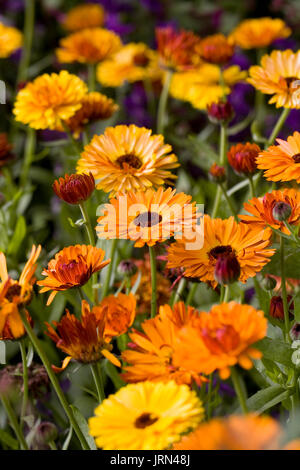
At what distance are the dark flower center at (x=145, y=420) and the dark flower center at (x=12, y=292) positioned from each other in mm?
162

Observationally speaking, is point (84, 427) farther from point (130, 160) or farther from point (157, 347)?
point (130, 160)

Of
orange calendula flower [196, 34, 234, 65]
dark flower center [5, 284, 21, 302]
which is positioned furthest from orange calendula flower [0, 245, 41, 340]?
orange calendula flower [196, 34, 234, 65]

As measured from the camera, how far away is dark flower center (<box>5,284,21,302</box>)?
0.55 meters

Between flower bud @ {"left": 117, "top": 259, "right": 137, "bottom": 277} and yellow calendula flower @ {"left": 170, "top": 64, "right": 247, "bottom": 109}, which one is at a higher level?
yellow calendula flower @ {"left": 170, "top": 64, "right": 247, "bottom": 109}

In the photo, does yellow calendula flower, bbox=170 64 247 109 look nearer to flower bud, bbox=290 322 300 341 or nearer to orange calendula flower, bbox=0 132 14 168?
orange calendula flower, bbox=0 132 14 168

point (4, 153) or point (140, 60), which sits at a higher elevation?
point (140, 60)

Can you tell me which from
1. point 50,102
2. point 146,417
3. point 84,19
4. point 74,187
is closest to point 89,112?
point 50,102

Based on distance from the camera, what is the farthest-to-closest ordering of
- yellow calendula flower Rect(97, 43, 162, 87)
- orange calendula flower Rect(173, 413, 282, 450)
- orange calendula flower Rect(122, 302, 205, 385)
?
yellow calendula flower Rect(97, 43, 162, 87) < orange calendula flower Rect(122, 302, 205, 385) < orange calendula flower Rect(173, 413, 282, 450)

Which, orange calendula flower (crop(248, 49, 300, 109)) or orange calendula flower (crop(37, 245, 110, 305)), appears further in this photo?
orange calendula flower (crop(248, 49, 300, 109))

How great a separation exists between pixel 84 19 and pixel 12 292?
4.12ft

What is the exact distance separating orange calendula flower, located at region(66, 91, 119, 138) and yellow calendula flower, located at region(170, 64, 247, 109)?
278 mm

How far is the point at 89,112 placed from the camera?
92cm

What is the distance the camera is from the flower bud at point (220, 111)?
2.90ft

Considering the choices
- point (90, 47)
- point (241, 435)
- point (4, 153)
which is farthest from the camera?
point (90, 47)
